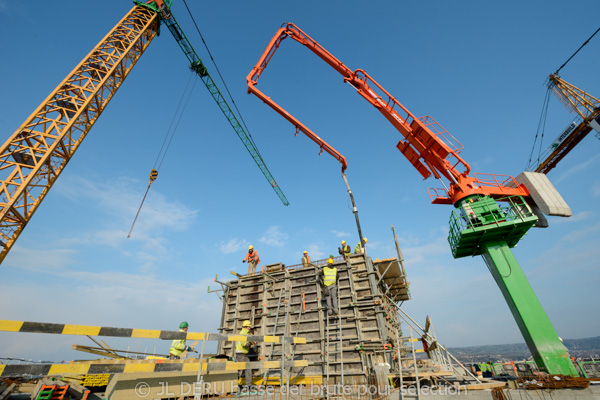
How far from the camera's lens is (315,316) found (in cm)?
1445

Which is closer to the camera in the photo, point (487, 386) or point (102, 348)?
point (102, 348)

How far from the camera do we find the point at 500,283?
1252 centimetres

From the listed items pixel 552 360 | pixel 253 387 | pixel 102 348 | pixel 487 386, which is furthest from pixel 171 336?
pixel 552 360

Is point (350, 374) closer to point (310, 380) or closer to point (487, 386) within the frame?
point (310, 380)

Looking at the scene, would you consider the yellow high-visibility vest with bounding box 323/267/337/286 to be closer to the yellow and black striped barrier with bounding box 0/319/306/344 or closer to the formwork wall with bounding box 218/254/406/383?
the formwork wall with bounding box 218/254/406/383

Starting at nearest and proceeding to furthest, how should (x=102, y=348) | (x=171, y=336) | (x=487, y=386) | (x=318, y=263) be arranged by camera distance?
(x=171, y=336), (x=102, y=348), (x=487, y=386), (x=318, y=263)

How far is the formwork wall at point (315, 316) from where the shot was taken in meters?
12.7

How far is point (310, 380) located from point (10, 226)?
1738 cm

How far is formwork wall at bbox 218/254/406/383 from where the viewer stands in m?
12.7

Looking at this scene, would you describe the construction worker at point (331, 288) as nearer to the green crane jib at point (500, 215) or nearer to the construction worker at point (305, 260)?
the construction worker at point (305, 260)

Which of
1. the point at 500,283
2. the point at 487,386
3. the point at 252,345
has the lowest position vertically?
the point at 487,386

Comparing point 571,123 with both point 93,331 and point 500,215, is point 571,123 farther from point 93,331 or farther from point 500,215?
Answer: point 93,331

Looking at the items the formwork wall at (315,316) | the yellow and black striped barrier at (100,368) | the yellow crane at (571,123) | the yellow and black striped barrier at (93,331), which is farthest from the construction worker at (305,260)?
the yellow crane at (571,123)

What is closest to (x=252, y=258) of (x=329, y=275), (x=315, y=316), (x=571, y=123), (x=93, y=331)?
(x=315, y=316)
